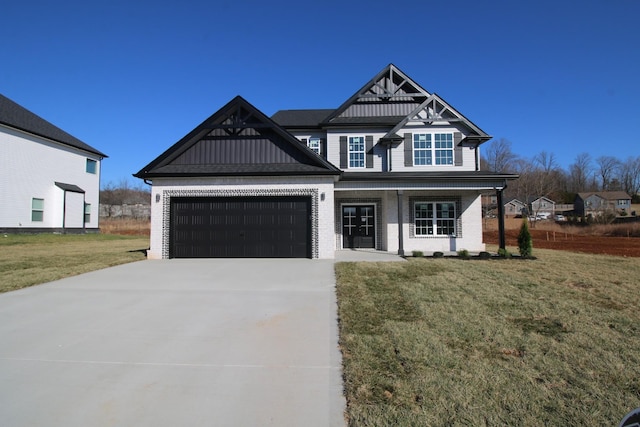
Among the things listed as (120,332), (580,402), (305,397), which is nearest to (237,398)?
(305,397)

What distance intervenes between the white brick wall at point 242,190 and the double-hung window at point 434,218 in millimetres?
5274

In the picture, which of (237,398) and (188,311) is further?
(188,311)

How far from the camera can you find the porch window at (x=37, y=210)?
78.0 ft

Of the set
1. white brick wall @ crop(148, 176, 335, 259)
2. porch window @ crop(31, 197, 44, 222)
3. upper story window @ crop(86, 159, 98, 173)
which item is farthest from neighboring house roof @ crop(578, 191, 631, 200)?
porch window @ crop(31, 197, 44, 222)

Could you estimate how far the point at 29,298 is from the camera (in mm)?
6496

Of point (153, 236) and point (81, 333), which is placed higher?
point (153, 236)

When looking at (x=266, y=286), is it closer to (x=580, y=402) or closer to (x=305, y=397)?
(x=305, y=397)

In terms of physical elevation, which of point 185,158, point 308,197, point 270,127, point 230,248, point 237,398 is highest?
point 270,127

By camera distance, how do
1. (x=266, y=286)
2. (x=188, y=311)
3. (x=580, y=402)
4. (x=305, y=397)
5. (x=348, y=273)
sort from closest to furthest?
(x=580, y=402)
(x=305, y=397)
(x=188, y=311)
(x=266, y=286)
(x=348, y=273)

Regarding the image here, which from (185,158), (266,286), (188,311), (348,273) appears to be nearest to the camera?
(188,311)

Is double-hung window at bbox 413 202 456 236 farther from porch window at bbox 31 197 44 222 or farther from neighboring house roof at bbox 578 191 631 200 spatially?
neighboring house roof at bbox 578 191 631 200

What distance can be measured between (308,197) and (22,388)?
391 inches

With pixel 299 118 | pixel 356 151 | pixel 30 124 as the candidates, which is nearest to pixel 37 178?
pixel 30 124

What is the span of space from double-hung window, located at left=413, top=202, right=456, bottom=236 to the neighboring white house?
26451 millimetres
